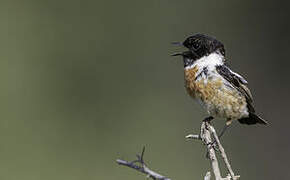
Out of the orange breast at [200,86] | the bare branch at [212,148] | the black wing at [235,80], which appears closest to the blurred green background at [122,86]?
the black wing at [235,80]

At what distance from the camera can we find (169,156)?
1052cm

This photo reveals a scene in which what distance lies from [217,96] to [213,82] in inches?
5.4

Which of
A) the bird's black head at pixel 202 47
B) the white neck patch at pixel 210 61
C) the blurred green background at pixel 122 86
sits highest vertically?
the bird's black head at pixel 202 47

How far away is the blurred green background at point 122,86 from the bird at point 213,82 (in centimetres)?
402

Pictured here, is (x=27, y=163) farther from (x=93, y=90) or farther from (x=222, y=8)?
(x=222, y=8)

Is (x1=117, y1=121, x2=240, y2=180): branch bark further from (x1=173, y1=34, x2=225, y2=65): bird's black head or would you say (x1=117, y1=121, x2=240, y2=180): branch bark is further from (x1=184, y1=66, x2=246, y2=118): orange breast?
(x1=173, y1=34, x2=225, y2=65): bird's black head

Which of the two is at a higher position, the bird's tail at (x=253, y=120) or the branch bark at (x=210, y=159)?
the branch bark at (x=210, y=159)

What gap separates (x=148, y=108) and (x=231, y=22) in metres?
2.41

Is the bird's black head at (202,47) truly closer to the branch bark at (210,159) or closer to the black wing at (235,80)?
the black wing at (235,80)

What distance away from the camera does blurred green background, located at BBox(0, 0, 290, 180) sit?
10477 mm

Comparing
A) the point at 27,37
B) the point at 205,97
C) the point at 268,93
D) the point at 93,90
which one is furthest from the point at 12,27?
the point at 205,97

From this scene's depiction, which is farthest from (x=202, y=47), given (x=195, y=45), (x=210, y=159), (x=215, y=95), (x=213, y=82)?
(x=210, y=159)

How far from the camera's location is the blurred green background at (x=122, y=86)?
1048cm

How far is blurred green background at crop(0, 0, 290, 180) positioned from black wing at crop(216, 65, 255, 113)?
3.98m
